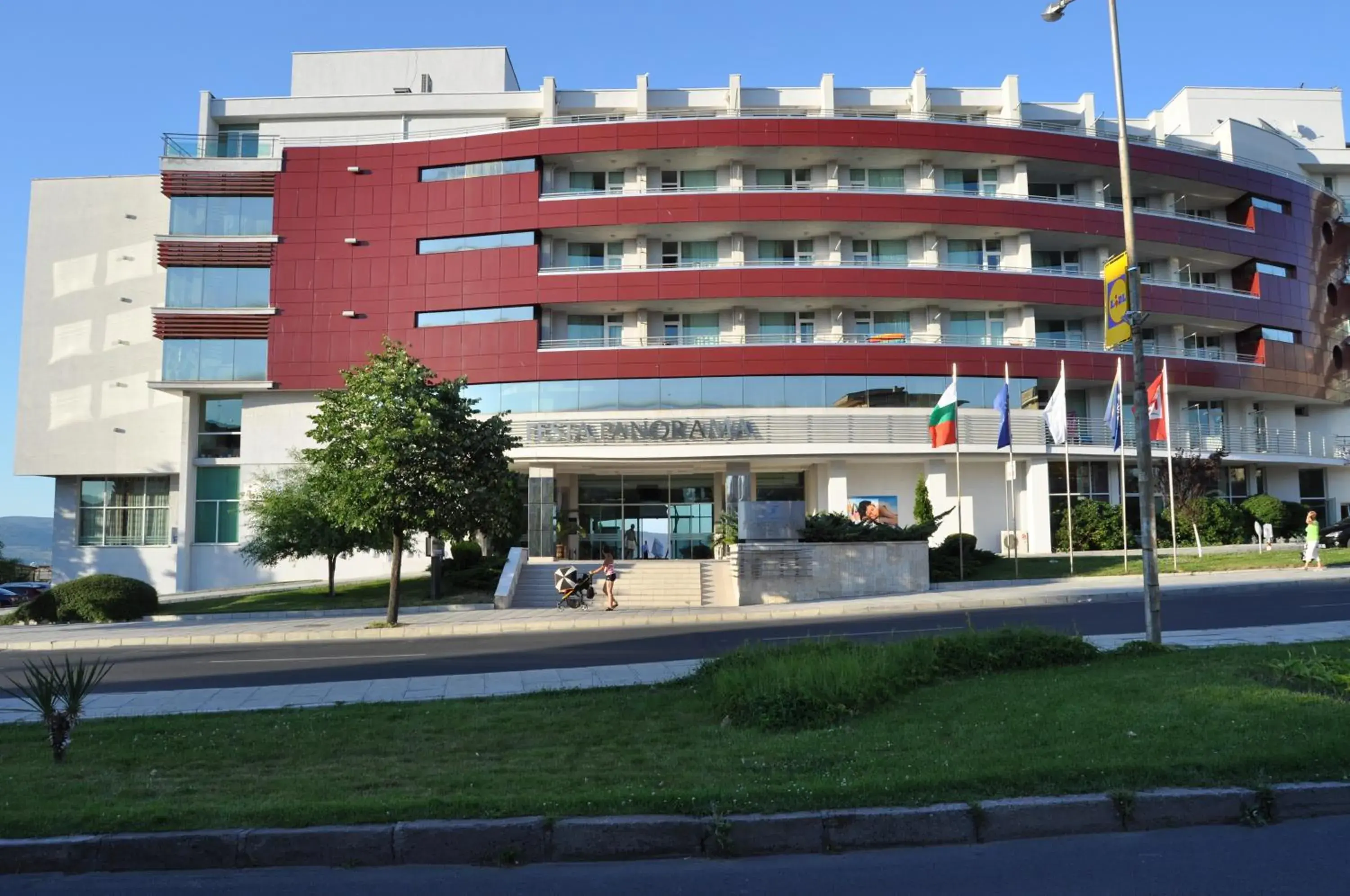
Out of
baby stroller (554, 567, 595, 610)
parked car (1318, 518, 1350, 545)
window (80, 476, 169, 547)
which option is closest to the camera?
baby stroller (554, 567, 595, 610)

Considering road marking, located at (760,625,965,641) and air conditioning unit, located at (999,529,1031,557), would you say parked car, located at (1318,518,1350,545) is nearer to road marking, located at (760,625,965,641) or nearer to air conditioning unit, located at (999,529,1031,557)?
air conditioning unit, located at (999,529,1031,557)

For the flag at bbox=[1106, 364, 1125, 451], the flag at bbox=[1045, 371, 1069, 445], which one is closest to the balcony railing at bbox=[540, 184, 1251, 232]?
the flag at bbox=[1045, 371, 1069, 445]

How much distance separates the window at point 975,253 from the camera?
41.6 m

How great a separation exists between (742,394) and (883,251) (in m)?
9.52

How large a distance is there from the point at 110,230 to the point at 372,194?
1405 centimetres

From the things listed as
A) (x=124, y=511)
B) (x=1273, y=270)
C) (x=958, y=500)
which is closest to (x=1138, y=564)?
(x=958, y=500)

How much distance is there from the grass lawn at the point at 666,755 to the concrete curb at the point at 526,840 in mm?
143

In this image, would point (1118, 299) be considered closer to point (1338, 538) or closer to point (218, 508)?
point (1338, 538)

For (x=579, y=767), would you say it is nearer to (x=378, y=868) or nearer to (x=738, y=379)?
(x=378, y=868)

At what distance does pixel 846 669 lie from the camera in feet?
29.1

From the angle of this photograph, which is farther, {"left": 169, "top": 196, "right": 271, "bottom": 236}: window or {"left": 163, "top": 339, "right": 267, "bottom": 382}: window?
{"left": 169, "top": 196, "right": 271, "bottom": 236}: window

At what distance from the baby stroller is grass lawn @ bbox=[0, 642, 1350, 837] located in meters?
16.5

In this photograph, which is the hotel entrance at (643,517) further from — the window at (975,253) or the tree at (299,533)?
the window at (975,253)

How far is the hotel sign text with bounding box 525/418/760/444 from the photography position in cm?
3788
